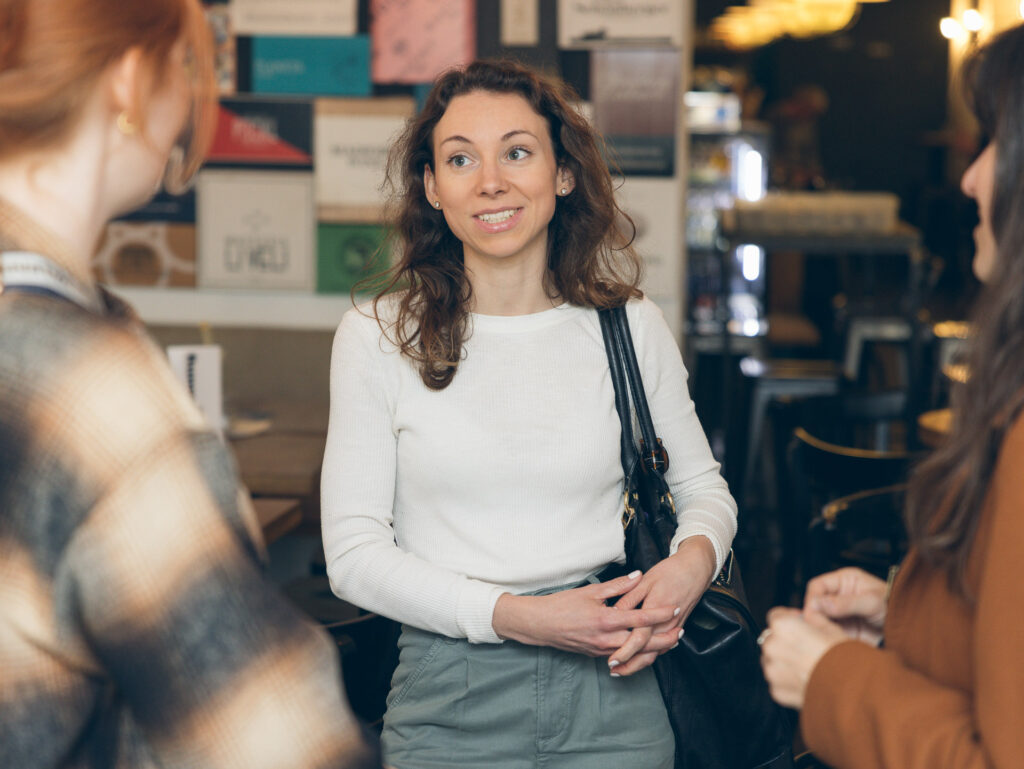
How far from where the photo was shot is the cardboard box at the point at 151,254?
3.85m

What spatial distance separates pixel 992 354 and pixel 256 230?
3183mm

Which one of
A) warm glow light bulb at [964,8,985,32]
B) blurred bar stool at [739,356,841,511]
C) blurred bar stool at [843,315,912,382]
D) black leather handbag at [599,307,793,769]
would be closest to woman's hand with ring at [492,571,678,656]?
black leather handbag at [599,307,793,769]

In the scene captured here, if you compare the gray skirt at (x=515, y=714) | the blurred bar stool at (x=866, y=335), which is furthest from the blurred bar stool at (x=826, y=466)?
the blurred bar stool at (x=866, y=335)

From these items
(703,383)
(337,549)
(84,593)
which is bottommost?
(703,383)

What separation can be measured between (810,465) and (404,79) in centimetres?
187

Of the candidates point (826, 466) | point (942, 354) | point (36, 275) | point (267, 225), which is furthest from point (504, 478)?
point (942, 354)

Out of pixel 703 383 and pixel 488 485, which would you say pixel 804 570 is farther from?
pixel 703 383

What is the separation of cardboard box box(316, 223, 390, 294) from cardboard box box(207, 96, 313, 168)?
25 cm

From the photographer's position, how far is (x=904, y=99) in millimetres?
12977

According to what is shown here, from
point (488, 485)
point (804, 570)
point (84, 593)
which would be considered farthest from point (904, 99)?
point (84, 593)

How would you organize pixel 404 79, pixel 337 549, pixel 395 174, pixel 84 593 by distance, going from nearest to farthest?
pixel 84 593 < pixel 337 549 < pixel 395 174 < pixel 404 79

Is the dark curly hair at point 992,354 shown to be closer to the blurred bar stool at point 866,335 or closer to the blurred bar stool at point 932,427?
the blurred bar stool at point 932,427

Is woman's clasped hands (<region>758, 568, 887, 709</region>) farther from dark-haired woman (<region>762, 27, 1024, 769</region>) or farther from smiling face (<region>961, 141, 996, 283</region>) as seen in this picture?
smiling face (<region>961, 141, 996, 283</region>)

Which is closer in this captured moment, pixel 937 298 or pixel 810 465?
pixel 810 465
